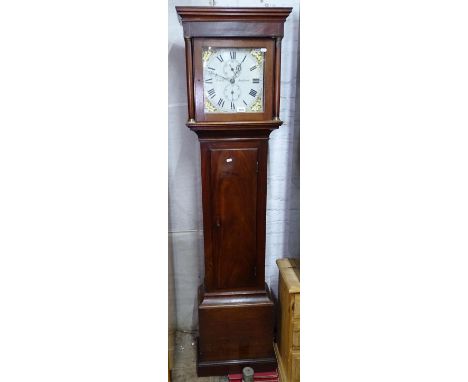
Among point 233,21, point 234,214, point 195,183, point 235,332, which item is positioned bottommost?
point 235,332

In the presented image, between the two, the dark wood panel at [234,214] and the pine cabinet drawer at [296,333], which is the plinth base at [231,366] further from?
the dark wood panel at [234,214]

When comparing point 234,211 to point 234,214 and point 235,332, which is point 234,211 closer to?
point 234,214

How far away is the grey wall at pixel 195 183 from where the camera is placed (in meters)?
1.61

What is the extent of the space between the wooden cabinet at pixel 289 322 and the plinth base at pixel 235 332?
62 millimetres

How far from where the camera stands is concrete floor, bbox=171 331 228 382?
1.66 meters

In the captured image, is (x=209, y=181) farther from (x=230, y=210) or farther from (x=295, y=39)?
(x=295, y=39)

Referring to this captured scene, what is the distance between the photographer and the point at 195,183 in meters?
1.77

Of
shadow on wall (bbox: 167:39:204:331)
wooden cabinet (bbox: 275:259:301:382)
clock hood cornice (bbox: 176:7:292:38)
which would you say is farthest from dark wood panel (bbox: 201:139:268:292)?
clock hood cornice (bbox: 176:7:292:38)

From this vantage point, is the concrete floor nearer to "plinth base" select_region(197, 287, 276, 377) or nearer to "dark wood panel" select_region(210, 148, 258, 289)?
"plinth base" select_region(197, 287, 276, 377)

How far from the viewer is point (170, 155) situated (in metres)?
1.72

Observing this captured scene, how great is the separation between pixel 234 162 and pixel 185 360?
1038 mm

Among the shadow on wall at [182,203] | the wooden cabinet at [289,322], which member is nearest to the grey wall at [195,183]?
the shadow on wall at [182,203]

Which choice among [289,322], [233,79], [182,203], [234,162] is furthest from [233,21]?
[289,322]
